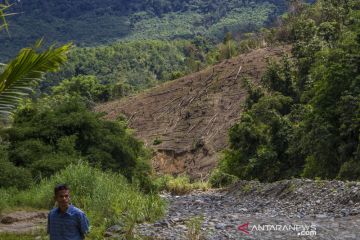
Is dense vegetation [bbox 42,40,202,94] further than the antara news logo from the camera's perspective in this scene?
Yes

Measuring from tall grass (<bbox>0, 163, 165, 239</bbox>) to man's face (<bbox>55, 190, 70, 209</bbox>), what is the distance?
4.06 m

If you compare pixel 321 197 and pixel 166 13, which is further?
pixel 166 13

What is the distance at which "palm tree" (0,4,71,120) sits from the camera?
4031 millimetres

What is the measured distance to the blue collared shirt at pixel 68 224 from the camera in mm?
5105

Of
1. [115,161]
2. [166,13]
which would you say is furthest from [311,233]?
[166,13]

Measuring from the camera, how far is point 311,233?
31.8 ft

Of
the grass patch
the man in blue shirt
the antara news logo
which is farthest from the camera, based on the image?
the grass patch

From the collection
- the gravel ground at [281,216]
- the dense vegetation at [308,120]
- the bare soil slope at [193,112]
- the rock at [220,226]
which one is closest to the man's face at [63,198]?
the gravel ground at [281,216]

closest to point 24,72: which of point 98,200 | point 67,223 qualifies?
point 67,223

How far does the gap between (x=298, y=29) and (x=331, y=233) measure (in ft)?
105

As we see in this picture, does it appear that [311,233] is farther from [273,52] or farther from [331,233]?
[273,52]

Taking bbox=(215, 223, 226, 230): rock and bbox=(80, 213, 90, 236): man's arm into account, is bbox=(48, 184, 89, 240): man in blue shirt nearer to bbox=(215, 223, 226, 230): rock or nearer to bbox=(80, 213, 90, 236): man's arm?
bbox=(80, 213, 90, 236): man's arm

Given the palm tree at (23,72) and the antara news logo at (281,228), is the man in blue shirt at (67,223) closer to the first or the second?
the palm tree at (23,72)

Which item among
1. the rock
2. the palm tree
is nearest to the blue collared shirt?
the palm tree
